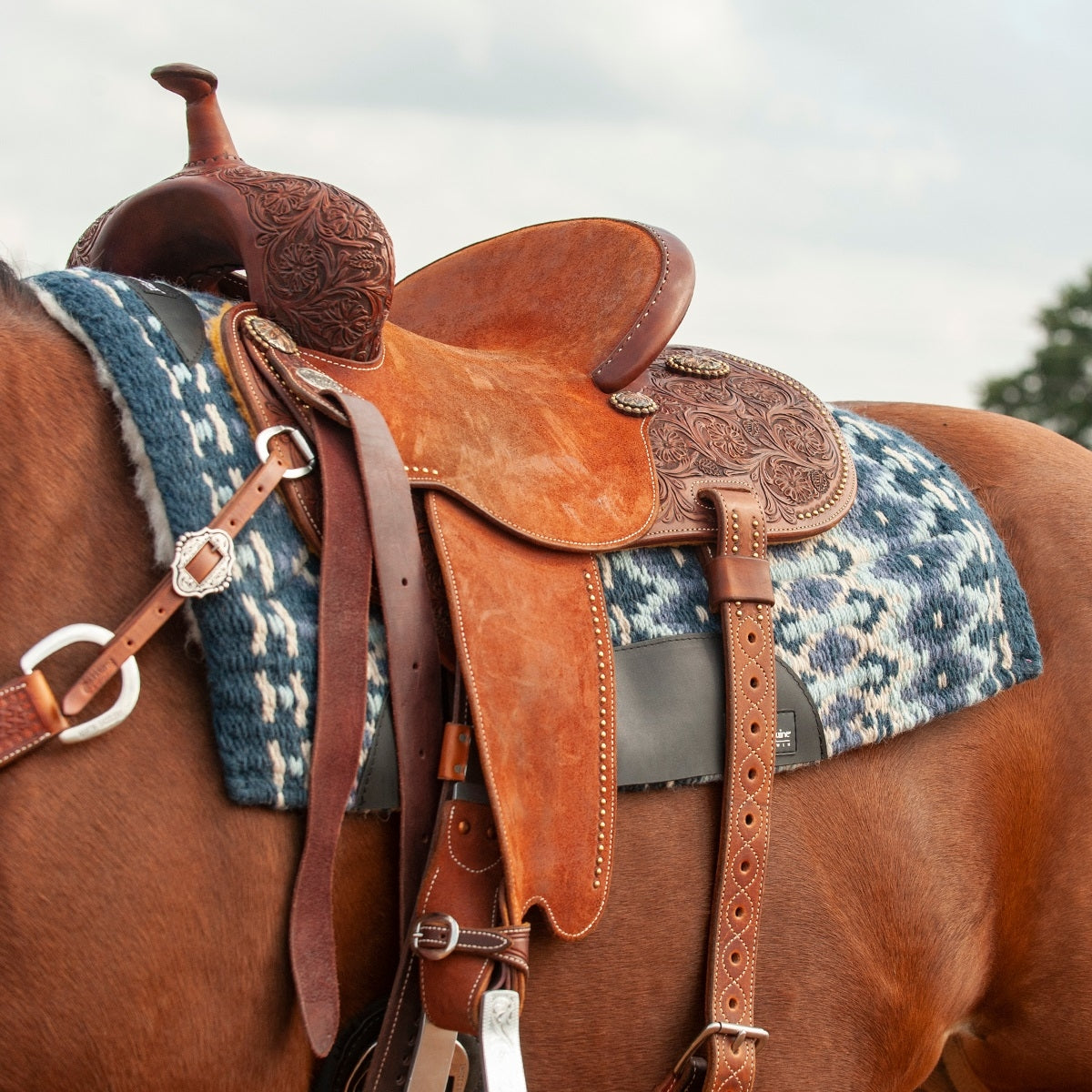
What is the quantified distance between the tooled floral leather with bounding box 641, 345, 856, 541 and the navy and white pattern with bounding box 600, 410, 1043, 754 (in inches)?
1.8

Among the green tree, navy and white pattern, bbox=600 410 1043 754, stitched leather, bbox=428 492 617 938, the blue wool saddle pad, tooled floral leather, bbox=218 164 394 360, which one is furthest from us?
the green tree

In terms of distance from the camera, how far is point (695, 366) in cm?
185

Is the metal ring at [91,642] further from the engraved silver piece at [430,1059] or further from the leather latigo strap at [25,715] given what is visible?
the engraved silver piece at [430,1059]

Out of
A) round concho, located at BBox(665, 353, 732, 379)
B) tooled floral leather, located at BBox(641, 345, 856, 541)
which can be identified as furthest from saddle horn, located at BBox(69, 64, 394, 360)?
round concho, located at BBox(665, 353, 732, 379)

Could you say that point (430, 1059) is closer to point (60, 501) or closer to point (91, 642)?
point (91, 642)

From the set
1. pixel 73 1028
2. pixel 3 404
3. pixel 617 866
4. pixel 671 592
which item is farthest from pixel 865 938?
pixel 3 404

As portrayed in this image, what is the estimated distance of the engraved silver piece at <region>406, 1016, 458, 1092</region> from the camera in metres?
1.26

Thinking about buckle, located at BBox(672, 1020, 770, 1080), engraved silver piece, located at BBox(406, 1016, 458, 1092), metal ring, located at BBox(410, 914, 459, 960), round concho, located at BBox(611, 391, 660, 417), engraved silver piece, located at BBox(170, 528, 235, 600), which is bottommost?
buckle, located at BBox(672, 1020, 770, 1080)

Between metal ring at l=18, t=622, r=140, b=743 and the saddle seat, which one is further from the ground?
the saddle seat

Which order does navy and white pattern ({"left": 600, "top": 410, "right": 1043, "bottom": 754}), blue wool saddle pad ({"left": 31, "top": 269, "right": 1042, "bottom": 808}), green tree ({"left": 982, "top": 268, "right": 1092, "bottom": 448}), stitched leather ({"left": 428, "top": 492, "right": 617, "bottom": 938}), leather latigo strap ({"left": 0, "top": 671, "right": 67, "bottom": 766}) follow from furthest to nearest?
green tree ({"left": 982, "top": 268, "right": 1092, "bottom": 448})
navy and white pattern ({"left": 600, "top": 410, "right": 1043, "bottom": 754})
stitched leather ({"left": 428, "top": 492, "right": 617, "bottom": 938})
blue wool saddle pad ({"left": 31, "top": 269, "right": 1042, "bottom": 808})
leather latigo strap ({"left": 0, "top": 671, "right": 67, "bottom": 766})

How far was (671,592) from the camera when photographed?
153cm

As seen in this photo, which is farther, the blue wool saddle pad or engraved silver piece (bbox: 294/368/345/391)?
engraved silver piece (bbox: 294/368/345/391)

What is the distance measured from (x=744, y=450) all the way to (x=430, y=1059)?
955 millimetres

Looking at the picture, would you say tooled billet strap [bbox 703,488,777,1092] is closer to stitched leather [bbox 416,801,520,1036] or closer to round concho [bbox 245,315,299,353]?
stitched leather [bbox 416,801,520,1036]
